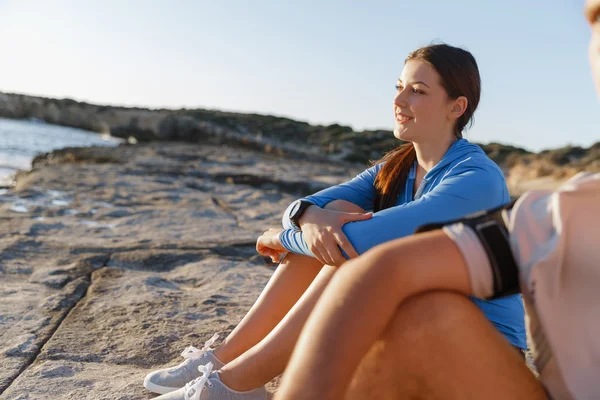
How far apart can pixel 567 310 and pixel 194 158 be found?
935 centimetres

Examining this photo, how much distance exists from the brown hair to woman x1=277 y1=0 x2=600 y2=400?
102 cm

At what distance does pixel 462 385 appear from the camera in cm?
102

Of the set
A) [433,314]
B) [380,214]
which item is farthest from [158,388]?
[433,314]

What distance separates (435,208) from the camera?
5.38 feet

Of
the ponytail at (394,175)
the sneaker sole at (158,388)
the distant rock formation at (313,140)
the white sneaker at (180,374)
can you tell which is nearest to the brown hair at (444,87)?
the ponytail at (394,175)

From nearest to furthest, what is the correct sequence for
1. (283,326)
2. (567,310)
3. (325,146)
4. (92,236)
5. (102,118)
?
(567,310), (283,326), (92,236), (325,146), (102,118)

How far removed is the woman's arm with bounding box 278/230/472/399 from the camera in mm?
958

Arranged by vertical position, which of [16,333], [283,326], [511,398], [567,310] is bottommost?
[16,333]

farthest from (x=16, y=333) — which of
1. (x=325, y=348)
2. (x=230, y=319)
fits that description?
(x=325, y=348)

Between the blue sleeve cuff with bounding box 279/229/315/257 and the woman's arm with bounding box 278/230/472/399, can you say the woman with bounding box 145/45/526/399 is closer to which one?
the blue sleeve cuff with bounding box 279/229/315/257

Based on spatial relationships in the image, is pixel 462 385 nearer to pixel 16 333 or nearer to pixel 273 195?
pixel 16 333

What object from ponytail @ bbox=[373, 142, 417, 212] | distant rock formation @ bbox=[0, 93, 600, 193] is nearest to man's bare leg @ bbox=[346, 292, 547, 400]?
ponytail @ bbox=[373, 142, 417, 212]

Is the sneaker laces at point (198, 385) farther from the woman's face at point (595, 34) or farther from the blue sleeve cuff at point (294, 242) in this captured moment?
the woman's face at point (595, 34)

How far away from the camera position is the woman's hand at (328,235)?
64.5 inches
